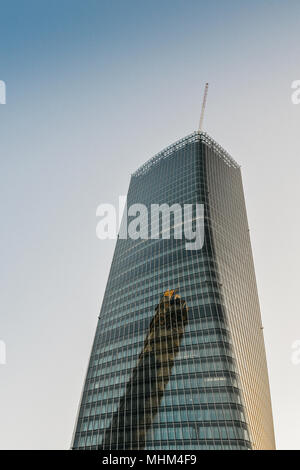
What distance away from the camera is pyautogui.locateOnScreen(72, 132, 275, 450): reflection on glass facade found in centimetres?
8406

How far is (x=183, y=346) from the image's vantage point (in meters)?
94.9

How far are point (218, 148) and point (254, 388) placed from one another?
9946 cm

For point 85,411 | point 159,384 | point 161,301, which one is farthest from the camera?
point 161,301

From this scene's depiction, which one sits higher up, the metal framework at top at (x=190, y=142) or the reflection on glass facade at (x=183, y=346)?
the metal framework at top at (x=190, y=142)

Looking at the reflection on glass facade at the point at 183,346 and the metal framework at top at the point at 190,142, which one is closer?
the reflection on glass facade at the point at 183,346

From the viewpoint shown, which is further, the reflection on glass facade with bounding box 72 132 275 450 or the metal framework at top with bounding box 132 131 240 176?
the metal framework at top with bounding box 132 131 240 176

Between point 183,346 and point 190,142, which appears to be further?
point 190,142

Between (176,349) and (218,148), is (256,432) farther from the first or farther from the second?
(218,148)

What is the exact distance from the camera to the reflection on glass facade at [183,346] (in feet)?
276

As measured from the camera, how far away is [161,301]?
109 m

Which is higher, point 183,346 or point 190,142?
point 190,142

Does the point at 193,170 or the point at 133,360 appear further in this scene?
the point at 193,170

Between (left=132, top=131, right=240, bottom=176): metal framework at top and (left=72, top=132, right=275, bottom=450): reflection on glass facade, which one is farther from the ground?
(left=132, top=131, right=240, bottom=176): metal framework at top
